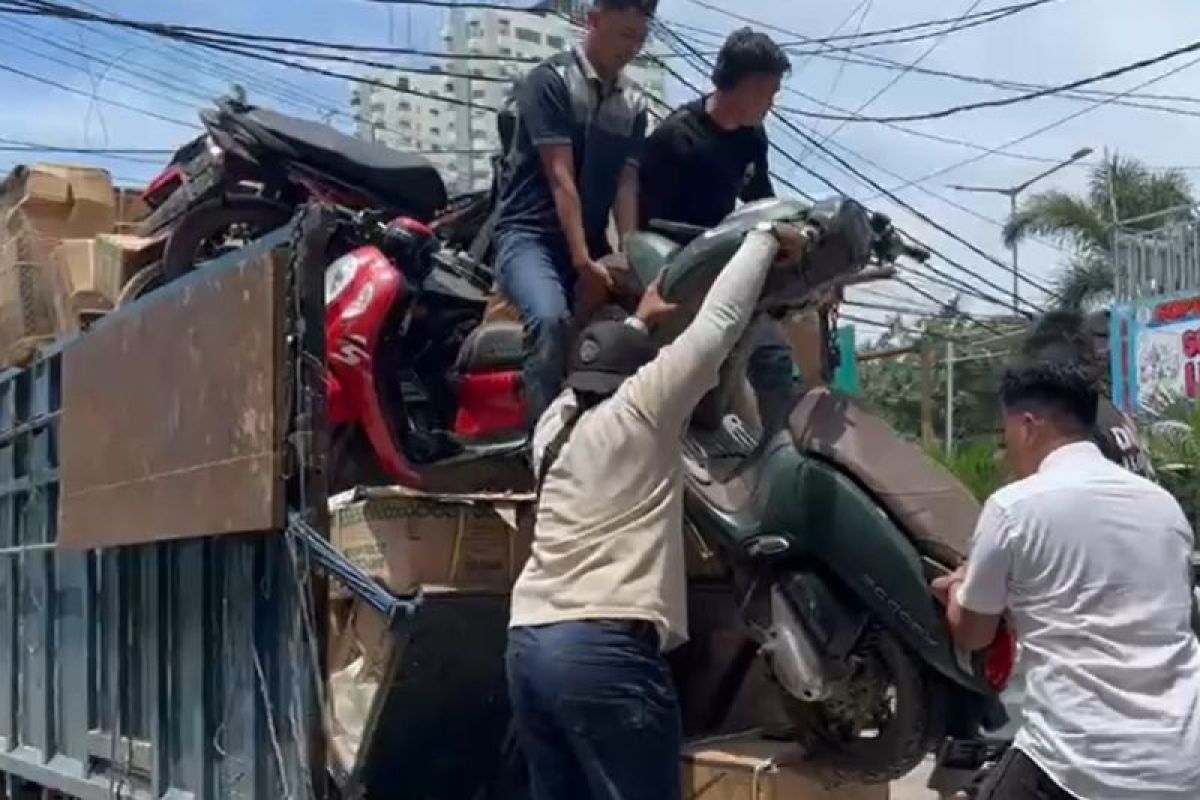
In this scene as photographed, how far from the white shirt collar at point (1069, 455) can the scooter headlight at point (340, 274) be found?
6.59ft

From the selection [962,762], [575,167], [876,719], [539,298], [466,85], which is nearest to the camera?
[962,762]

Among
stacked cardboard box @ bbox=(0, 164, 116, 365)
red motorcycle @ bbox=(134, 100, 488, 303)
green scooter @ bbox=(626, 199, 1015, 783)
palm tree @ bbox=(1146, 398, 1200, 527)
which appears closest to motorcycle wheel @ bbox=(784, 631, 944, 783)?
green scooter @ bbox=(626, 199, 1015, 783)

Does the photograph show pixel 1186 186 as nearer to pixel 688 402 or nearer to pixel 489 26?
pixel 489 26

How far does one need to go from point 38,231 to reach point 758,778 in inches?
143

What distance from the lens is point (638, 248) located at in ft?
13.7

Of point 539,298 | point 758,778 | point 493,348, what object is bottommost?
point 758,778

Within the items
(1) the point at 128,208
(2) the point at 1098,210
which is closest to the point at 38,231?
(1) the point at 128,208

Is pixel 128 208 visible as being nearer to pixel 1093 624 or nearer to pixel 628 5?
pixel 628 5

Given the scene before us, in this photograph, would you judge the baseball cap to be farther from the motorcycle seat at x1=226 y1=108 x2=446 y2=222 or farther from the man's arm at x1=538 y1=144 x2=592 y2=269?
the motorcycle seat at x1=226 y1=108 x2=446 y2=222

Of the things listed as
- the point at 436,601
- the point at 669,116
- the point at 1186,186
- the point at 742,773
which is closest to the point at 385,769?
the point at 436,601

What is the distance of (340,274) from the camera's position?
4.62 meters

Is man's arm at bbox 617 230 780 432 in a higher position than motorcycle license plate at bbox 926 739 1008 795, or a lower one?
higher

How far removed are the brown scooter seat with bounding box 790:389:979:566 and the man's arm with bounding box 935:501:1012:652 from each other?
0.39 metres

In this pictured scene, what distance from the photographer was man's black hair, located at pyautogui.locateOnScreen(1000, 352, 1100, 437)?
3.14 meters
